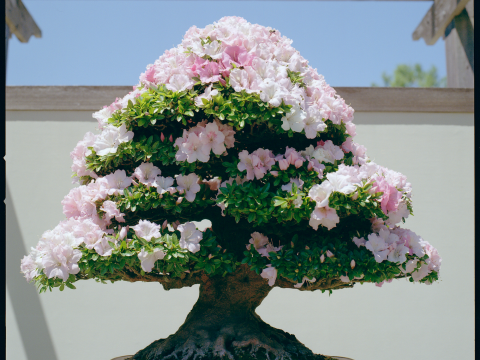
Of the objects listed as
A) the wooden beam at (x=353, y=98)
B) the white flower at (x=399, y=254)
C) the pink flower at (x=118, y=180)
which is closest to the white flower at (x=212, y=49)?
the pink flower at (x=118, y=180)

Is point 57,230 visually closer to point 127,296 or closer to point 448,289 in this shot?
point 127,296

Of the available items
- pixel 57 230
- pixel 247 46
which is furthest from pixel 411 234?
pixel 57 230

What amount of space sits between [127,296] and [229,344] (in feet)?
4.05

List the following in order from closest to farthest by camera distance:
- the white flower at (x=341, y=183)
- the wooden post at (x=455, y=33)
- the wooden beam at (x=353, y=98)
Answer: the white flower at (x=341, y=183) → the wooden beam at (x=353, y=98) → the wooden post at (x=455, y=33)

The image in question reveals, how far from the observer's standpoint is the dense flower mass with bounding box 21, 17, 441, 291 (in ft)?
4.39

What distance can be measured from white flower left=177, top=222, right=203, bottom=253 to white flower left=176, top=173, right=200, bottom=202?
0.32 feet

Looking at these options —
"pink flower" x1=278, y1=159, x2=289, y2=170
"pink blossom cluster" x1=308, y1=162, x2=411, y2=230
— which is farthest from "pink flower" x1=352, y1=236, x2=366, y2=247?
"pink flower" x1=278, y1=159, x2=289, y2=170

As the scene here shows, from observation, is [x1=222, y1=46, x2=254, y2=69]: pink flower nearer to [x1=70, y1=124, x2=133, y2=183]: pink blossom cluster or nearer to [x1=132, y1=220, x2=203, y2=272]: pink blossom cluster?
[x1=70, y1=124, x2=133, y2=183]: pink blossom cluster

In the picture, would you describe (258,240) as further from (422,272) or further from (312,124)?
(422,272)

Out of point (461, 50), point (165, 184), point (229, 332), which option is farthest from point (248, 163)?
point (461, 50)

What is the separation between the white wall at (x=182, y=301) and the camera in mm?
2596

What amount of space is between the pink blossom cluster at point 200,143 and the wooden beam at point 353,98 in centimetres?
143

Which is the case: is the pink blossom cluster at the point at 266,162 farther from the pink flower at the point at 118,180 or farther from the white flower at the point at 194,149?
the pink flower at the point at 118,180

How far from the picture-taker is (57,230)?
1.47 meters
